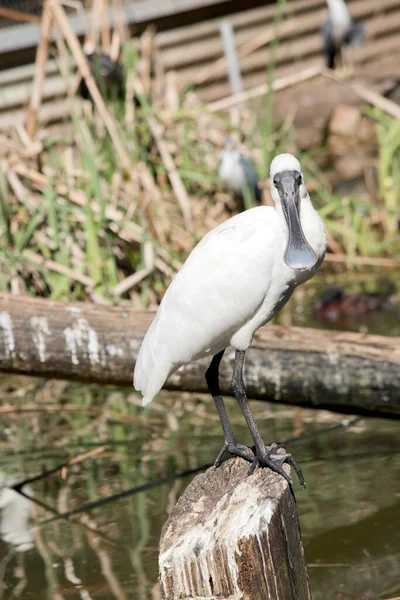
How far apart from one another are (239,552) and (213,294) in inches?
33.1

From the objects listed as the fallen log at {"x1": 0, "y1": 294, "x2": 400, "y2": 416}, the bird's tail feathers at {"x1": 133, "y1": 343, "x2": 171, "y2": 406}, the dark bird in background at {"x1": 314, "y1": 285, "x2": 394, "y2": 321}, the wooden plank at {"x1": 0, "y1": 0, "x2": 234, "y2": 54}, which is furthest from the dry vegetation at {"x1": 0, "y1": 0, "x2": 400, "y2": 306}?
the wooden plank at {"x1": 0, "y1": 0, "x2": 234, "y2": 54}

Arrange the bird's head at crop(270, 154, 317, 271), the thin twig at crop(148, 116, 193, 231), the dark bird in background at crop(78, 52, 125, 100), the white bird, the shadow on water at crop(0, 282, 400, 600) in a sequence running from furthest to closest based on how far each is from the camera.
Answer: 1. the thin twig at crop(148, 116, 193, 231)
2. the dark bird in background at crop(78, 52, 125, 100)
3. the shadow on water at crop(0, 282, 400, 600)
4. the white bird
5. the bird's head at crop(270, 154, 317, 271)

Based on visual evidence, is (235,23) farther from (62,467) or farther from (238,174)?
(62,467)

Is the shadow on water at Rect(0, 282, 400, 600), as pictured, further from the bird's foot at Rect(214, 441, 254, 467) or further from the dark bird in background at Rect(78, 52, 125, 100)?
the dark bird in background at Rect(78, 52, 125, 100)

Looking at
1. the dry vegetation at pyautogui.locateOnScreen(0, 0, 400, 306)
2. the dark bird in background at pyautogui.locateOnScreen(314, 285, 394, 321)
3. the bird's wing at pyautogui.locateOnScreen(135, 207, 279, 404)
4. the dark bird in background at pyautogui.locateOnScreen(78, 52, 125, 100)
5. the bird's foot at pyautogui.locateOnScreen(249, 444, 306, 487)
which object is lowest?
the bird's foot at pyautogui.locateOnScreen(249, 444, 306, 487)

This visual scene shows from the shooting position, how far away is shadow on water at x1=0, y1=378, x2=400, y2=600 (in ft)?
11.6

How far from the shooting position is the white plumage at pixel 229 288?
2.90 metres

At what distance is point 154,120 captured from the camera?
681 centimetres

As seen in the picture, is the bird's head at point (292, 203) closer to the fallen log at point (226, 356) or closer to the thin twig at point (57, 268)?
the fallen log at point (226, 356)

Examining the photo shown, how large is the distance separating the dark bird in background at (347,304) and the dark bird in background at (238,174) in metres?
0.86

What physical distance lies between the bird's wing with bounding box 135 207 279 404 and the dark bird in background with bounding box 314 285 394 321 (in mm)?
3623

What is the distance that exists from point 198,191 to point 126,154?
102 centimetres

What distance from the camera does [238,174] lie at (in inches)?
254

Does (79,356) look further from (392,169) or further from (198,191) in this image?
(392,169)
